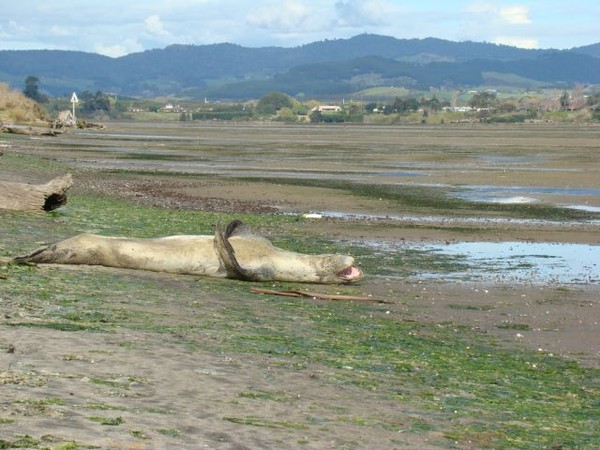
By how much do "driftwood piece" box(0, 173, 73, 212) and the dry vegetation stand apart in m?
60.3

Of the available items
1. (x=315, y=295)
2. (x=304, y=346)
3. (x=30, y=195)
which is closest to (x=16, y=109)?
(x=30, y=195)

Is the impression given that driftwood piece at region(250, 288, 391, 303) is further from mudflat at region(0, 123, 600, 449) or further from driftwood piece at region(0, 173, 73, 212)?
driftwood piece at region(0, 173, 73, 212)

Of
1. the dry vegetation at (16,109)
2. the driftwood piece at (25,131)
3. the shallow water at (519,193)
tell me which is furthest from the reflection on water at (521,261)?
the dry vegetation at (16,109)

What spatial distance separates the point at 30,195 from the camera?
21.7 m

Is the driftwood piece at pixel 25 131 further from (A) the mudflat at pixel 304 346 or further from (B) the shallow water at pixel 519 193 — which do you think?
(A) the mudflat at pixel 304 346

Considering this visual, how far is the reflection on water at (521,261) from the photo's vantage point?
19016 mm

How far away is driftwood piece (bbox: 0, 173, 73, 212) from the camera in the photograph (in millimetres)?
21500

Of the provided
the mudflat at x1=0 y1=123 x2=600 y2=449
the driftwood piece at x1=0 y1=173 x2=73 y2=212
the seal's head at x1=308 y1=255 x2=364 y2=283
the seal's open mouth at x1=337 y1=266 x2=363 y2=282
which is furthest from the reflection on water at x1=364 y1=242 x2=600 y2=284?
the driftwood piece at x1=0 y1=173 x2=73 y2=212

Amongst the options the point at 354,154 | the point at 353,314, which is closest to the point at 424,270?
the point at 353,314

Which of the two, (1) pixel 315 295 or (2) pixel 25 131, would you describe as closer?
(1) pixel 315 295

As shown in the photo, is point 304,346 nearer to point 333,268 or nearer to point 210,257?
point 210,257

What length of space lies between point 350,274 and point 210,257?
220cm

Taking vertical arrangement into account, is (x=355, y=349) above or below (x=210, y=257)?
below

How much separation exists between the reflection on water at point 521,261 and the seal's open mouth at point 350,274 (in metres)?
1.92
